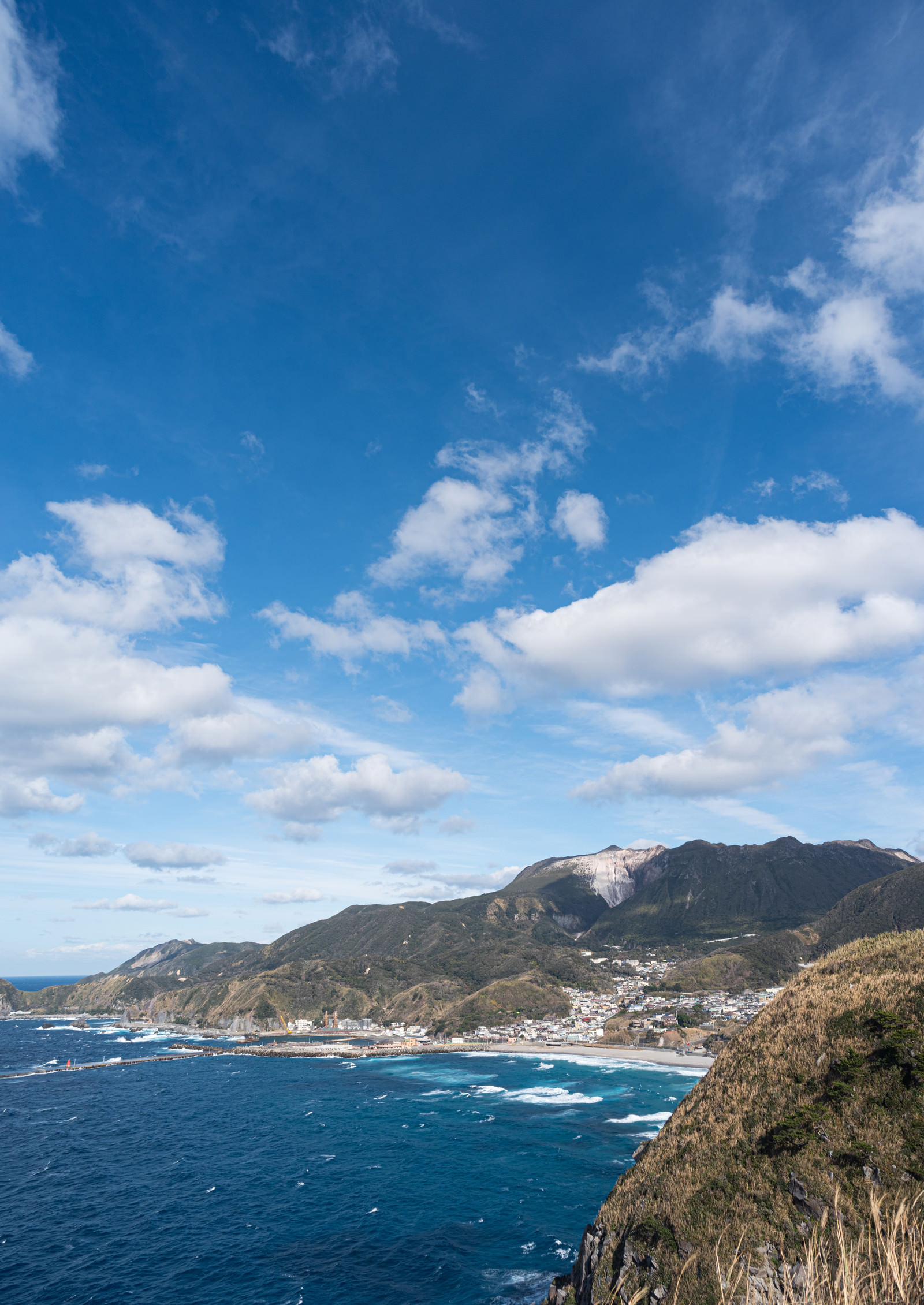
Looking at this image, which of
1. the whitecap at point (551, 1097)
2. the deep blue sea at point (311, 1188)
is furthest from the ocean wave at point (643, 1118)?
the whitecap at point (551, 1097)

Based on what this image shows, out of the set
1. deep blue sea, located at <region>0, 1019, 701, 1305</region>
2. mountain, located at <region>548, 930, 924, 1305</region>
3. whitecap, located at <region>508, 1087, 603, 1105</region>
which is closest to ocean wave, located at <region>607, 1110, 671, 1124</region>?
deep blue sea, located at <region>0, 1019, 701, 1305</region>

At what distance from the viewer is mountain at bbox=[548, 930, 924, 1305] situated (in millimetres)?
39656

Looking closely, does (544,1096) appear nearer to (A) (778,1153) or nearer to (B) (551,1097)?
(B) (551,1097)

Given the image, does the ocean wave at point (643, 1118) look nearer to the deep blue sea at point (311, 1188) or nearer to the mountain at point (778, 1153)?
the deep blue sea at point (311, 1188)

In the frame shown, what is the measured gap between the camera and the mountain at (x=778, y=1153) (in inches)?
1561

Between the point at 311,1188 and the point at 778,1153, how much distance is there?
240ft

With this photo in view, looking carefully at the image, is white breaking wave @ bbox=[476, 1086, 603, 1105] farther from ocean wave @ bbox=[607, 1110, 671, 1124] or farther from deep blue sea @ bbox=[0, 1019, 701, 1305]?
ocean wave @ bbox=[607, 1110, 671, 1124]

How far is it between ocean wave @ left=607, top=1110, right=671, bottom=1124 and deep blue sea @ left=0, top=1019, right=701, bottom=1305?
57 cm

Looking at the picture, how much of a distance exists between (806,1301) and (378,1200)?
94.4 m

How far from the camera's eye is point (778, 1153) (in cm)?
4425

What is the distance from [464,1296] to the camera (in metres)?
58.9

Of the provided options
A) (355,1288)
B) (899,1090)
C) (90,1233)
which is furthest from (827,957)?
(90,1233)

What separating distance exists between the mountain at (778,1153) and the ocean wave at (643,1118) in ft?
237

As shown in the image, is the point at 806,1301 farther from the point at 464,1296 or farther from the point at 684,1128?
the point at 464,1296
